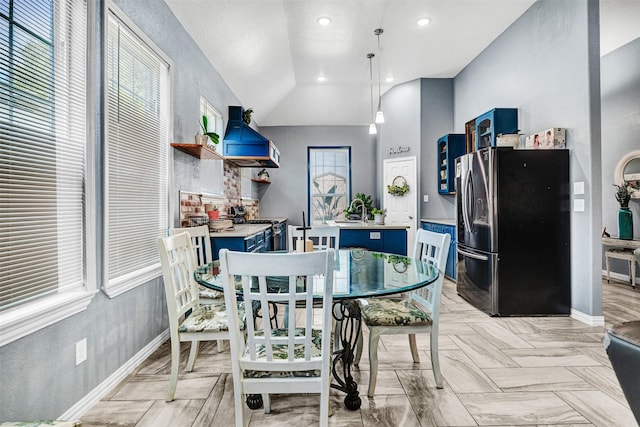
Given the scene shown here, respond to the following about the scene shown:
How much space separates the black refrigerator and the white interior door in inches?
101

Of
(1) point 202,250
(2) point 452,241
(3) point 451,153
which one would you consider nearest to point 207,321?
(1) point 202,250

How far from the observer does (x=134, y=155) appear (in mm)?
2426

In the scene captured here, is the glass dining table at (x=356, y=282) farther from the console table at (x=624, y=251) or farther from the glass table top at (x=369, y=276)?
the console table at (x=624, y=251)

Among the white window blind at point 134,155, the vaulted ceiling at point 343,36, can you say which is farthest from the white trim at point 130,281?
the vaulted ceiling at point 343,36

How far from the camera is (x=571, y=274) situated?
3.28 metres

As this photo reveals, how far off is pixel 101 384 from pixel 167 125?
2043 mm

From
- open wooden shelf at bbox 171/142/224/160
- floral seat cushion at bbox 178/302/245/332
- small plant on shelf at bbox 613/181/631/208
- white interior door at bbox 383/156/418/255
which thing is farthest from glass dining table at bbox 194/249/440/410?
small plant on shelf at bbox 613/181/631/208

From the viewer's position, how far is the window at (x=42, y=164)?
143 cm

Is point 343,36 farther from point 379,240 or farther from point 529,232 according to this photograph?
point 529,232

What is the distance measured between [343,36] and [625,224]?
456 cm

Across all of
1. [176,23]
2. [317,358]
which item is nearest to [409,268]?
[317,358]

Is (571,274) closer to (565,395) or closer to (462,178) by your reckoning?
(462,178)

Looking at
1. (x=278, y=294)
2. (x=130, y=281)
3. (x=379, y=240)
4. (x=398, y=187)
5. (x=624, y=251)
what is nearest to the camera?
(x=278, y=294)

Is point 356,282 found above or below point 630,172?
below
